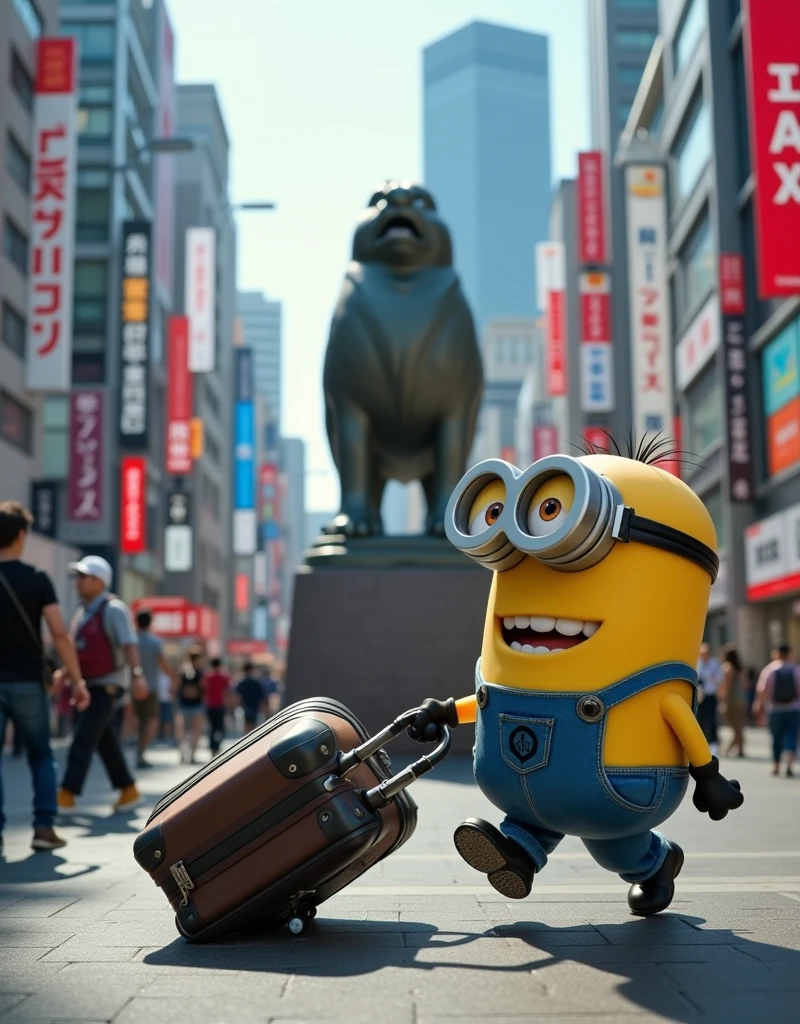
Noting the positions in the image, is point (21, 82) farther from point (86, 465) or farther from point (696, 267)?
point (696, 267)

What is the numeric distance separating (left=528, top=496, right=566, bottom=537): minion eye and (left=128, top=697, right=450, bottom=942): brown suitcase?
0.72 metres

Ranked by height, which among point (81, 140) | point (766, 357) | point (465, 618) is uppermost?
point (81, 140)

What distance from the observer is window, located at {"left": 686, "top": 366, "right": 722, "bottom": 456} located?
98.8 feet

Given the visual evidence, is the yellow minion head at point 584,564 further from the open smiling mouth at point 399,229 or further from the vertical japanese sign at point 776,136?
the vertical japanese sign at point 776,136

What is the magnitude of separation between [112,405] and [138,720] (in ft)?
81.1

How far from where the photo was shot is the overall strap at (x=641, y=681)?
12.6ft

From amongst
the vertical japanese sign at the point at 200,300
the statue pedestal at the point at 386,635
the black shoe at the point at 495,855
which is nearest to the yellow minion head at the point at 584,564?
the black shoe at the point at 495,855

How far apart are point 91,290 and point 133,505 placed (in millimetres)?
8111

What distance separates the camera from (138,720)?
13.2 metres

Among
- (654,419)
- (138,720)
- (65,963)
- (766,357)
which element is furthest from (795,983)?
(654,419)

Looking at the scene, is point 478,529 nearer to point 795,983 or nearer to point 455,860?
point 795,983

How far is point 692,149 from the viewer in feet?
105

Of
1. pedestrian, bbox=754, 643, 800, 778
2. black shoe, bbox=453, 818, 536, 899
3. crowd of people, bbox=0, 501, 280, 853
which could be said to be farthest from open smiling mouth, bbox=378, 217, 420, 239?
black shoe, bbox=453, 818, 536, 899

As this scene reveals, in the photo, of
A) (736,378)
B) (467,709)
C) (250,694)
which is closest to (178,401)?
(736,378)
